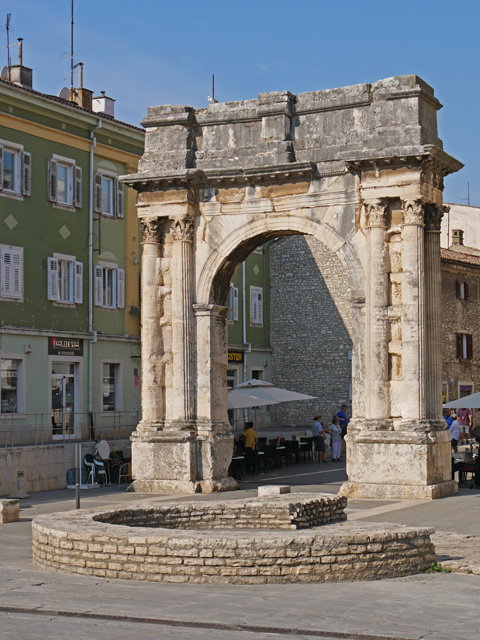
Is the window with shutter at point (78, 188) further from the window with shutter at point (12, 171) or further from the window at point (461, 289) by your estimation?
the window at point (461, 289)

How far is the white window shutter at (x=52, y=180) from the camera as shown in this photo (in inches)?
1264

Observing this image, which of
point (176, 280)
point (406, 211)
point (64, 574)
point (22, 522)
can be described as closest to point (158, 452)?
point (176, 280)

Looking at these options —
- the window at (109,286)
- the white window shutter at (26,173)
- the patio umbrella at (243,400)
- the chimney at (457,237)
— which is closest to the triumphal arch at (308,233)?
the patio umbrella at (243,400)

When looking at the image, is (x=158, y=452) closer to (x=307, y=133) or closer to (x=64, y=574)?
(x=307, y=133)

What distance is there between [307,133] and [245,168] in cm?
153

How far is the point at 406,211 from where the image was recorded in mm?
21078

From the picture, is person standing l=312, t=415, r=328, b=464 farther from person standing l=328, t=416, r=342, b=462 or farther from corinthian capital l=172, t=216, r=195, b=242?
corinthian capital l=172, t=216, r=195, b=242

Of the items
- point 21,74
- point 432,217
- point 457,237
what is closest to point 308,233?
point 432,217

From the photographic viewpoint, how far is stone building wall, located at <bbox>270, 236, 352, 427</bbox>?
42625 mm

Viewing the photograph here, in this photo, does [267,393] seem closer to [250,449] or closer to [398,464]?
[250,449]

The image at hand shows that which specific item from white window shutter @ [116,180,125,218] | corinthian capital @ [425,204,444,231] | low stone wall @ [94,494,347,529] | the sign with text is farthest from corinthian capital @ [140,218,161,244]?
the sign with text

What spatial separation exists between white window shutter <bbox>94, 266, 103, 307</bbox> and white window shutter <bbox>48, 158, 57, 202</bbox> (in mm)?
3014

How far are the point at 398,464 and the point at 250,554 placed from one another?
1012 cm

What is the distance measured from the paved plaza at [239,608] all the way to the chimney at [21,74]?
2245cm
